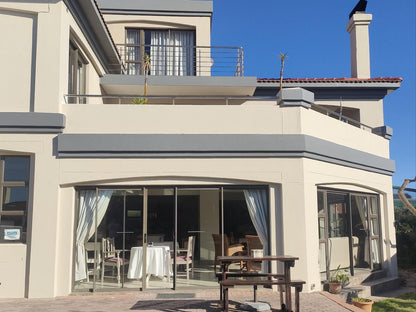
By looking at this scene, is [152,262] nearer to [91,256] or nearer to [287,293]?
[91,256]

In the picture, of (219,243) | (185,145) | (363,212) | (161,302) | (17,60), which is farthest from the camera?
(363,212)

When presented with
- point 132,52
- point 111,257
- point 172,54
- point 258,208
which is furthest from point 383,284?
point 132,52

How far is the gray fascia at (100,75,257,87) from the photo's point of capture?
1313 centimetres

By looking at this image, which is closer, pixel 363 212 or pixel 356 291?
pixel 356 291

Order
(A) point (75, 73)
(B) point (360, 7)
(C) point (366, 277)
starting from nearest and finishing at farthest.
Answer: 1. (A) point (75, 73)
2. (C) point (366, 277)
3. (B) point (360, 7)

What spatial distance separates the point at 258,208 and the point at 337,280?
7.91ft

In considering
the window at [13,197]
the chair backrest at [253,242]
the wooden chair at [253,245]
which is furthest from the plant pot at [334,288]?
the window at [13,197]

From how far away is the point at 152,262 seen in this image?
935 centimetres

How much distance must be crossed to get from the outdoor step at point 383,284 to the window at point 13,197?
316 inches

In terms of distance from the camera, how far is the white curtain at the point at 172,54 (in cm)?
1512

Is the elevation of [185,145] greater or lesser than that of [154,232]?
greater

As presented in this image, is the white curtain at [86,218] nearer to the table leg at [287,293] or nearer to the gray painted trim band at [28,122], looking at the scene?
the gray painted trim band at [28,122]

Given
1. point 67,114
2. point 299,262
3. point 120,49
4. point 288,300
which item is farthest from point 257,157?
point 120,49

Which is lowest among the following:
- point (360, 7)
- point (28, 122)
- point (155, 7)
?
point (28, 122)
